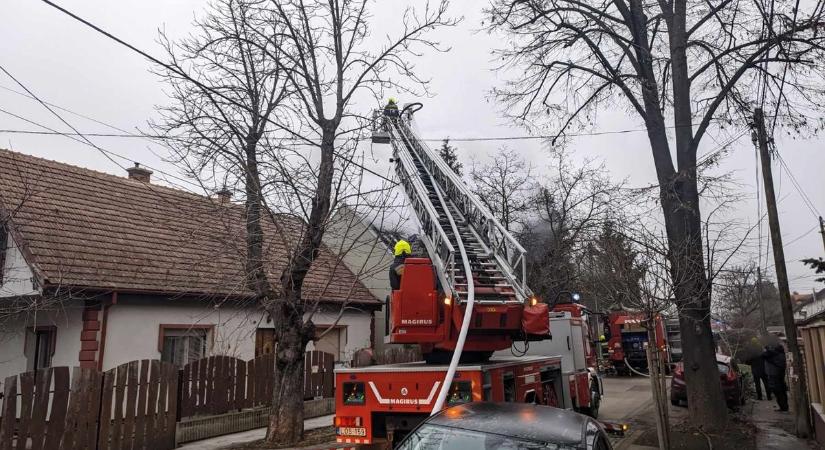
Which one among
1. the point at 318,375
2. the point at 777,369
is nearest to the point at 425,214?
the point at 318,375

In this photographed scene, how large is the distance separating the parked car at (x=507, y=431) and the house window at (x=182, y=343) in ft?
31.3

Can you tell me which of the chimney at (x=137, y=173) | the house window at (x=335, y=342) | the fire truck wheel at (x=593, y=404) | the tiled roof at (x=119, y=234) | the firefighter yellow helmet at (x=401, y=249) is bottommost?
the fire truck wheel at (x=593, y=404)

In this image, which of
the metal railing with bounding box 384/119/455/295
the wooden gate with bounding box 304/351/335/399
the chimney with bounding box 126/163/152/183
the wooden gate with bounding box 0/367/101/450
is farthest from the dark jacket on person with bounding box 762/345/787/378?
the chimney with bounding box 126/163/152/183

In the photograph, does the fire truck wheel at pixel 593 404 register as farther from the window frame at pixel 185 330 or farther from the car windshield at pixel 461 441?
the car windshield at pixel 461 441

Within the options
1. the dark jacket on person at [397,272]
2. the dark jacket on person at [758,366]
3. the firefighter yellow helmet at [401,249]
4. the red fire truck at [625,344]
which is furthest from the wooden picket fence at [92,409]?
the red fire truck at [625,344]

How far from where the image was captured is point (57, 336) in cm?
1173

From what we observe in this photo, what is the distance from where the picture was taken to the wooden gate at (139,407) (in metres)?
8.77

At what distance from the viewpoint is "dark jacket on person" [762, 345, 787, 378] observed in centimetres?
1386

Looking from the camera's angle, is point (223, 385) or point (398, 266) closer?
point (398, 266)

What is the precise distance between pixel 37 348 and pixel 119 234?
3068 millimetres

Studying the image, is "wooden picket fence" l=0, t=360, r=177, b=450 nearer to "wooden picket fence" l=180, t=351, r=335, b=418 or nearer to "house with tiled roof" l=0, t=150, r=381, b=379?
"wooden picket fence" l=180, t=351, r=335, b=418

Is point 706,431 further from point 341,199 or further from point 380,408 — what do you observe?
point 341,199

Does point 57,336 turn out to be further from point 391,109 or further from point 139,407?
point 391,109

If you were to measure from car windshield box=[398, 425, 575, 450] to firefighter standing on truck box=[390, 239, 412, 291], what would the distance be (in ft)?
10.5
